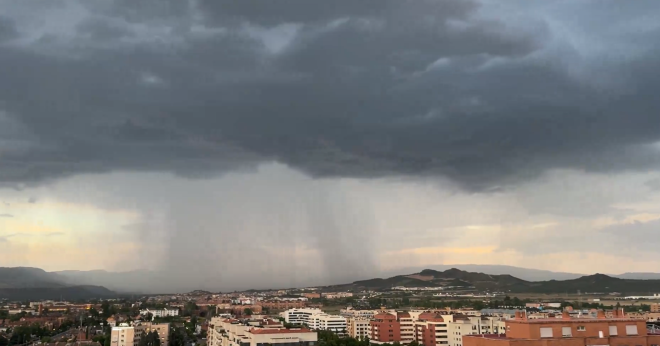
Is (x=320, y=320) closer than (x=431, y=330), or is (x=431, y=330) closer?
(x=431, y=330)

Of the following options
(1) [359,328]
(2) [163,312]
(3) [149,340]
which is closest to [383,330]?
(1) [359,328]

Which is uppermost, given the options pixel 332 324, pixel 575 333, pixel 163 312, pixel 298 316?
pixel 575 333

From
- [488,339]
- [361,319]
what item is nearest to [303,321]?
[361,319]

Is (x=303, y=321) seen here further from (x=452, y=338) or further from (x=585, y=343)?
(x=585, y=343)

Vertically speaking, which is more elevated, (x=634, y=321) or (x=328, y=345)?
(x=634, y=321)

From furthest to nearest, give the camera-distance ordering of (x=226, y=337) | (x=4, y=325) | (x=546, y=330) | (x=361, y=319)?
(x=4, y=325), (x=361, y=319), (x=226, y=337), (x=546, y=330)

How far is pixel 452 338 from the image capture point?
81.2 meters

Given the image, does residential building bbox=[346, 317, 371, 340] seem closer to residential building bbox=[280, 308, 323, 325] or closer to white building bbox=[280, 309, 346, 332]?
white building bbox=[280, 309, 346, 332]

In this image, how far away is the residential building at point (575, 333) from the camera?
1086 inches

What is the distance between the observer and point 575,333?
28219 mm

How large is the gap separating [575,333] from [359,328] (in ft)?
257

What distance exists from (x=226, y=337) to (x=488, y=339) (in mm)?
48369

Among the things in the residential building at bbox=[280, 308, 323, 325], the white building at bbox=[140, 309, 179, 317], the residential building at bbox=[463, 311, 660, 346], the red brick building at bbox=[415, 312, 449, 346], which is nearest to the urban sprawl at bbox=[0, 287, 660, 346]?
the residential building at bbox=[463, 311, 660, 346]

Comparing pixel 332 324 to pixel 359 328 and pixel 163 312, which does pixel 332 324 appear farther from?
pixel 163 312
